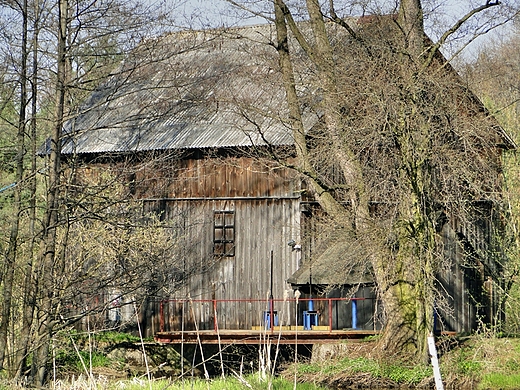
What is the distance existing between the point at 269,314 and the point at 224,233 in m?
2.66

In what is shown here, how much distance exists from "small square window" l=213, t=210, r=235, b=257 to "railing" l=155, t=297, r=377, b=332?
1.43 meters

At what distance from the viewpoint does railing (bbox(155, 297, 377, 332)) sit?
22891 mm

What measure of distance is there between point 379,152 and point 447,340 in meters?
4.33

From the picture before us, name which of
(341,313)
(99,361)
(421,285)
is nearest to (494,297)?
(341,313)

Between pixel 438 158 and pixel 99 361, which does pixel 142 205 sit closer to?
pixel 99 361

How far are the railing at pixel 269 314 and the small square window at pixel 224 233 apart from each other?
1435 mm

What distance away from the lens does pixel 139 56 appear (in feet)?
49.4

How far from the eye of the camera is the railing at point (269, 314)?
22.9m

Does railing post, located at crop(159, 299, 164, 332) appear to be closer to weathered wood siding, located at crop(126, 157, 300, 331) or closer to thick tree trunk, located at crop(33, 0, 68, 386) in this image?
weathered wood siding, located at crop(126, 157, 300, 331)

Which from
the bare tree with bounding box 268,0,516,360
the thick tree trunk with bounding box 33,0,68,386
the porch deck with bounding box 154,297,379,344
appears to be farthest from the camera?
the porch deck with bounding box 154,297,379,344

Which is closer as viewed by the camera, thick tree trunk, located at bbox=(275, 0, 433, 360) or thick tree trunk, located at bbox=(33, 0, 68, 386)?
thick tree trunk, located at bbox=(33, 0, 68, 386)

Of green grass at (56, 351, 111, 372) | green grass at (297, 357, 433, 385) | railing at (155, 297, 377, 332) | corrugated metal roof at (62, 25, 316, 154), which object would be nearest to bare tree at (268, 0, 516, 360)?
green grass at (297, 357, 433, 385)

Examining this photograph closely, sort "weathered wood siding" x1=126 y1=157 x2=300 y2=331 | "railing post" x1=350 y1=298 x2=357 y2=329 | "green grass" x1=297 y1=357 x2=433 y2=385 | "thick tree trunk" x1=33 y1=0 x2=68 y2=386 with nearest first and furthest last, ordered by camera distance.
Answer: "thick tree trunk" x1=33 y1=0 x2=68 y2=386 < "green grass" x1=297 y1=357 x2=433 y2=385 < "railing post" x1=350 y1=298 x2=357 y2=329 < "weathered wood siding" x1=126 y1=157 x2=300 y2=331

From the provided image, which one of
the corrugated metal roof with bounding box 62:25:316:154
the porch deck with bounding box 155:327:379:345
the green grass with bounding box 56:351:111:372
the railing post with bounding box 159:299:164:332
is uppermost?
the corrugated metal roof with bounding box 62:25:316:154
